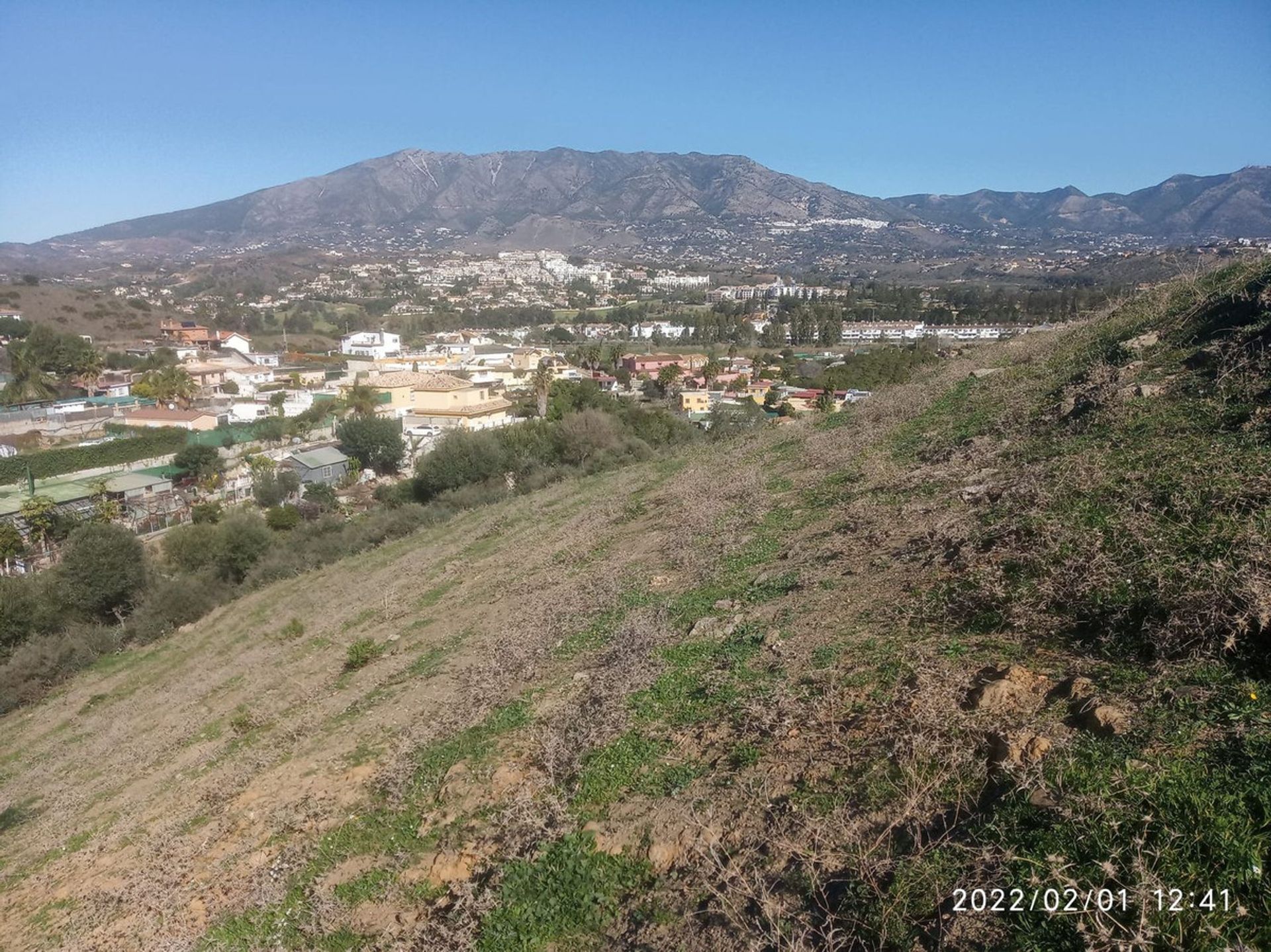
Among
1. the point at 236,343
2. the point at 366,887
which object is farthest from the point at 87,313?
the point at 366,887

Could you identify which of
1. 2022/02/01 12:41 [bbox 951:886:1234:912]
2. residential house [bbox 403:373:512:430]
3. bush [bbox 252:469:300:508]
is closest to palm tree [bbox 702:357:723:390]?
residential house [bbox 403:373:512:430]

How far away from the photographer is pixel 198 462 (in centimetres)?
3309

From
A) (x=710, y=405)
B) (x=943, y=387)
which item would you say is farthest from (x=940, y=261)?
(x=943, y=387)

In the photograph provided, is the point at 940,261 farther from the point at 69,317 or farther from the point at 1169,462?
the point at 1169,462

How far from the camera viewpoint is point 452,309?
99500 mm

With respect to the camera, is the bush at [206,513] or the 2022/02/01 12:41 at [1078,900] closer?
the 2022/02/01 12:41 at [1078,900]

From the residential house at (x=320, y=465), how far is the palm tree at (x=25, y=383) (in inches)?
969

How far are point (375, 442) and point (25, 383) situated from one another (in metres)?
29.9

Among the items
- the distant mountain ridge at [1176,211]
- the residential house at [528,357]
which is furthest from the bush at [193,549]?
the distant mountain ridge at [1176,211]

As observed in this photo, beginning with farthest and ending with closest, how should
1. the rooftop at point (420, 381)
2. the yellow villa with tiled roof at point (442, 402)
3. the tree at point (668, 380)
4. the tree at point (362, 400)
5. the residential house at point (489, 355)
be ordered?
the residential house at point (489, 355), the tree at point (668, 380), the rooftop at point (420, 381), the tree at point (362, 400), the yellow villa with tiled roof at point (442, 402)

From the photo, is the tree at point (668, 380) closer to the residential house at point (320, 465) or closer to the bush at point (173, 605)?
the residential house at point (320, 465)

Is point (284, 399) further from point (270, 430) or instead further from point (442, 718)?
point (442, 718)

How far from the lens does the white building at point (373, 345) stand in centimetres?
6862

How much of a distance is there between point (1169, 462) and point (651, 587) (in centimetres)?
446
